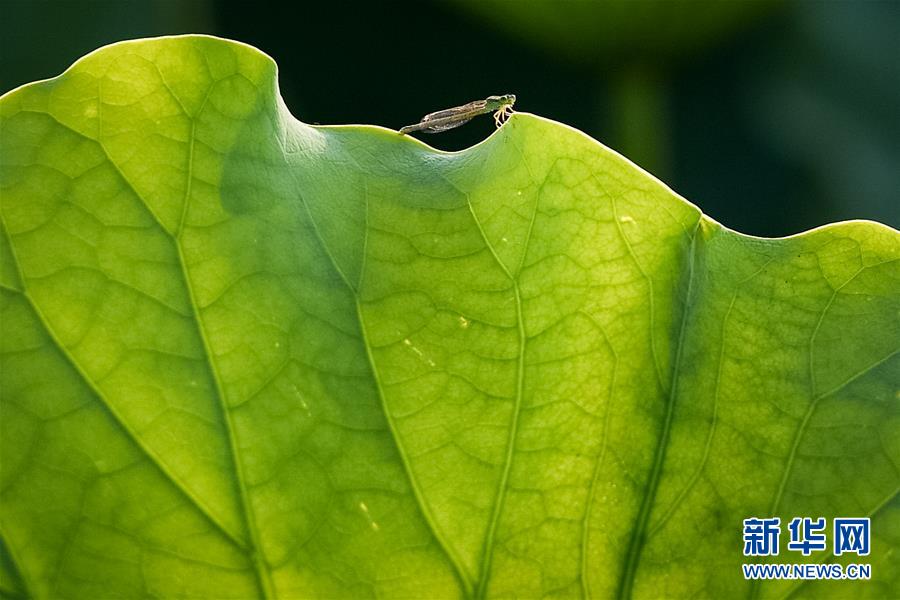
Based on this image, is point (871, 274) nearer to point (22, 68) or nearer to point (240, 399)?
point (240, 399)

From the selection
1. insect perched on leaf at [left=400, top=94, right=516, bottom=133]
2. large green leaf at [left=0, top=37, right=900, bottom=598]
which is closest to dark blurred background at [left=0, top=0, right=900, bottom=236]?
insect perched on leaf at [left=400, top=94, right=516, bottom=133]

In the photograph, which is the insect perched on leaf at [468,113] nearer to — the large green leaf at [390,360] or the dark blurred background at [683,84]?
the large green leaf at [390,360]

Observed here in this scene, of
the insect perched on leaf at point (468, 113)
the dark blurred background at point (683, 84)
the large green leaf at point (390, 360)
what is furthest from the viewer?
the dark blurred background at point (683, 84)

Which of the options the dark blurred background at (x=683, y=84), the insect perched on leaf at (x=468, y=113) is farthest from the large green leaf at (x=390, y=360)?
the dark blurred background at (x=683, y=84)

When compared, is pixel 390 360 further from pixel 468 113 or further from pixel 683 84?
pixel 683 84

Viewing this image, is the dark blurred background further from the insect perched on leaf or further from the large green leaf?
the large green leaf

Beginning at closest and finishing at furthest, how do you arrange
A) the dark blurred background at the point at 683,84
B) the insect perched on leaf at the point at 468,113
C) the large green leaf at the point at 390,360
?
the large green leaf at the point at 390,360 → the insect perched on leaf at the point at 468,113 → the dark blurred background at the point at 683,84

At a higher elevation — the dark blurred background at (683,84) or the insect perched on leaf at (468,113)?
the dark blurred background at (683,84)

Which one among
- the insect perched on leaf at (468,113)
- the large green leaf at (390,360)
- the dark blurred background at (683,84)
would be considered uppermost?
the dark blurred background at (683,84)
